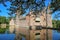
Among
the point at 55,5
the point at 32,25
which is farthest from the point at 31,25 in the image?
the point at 55,5

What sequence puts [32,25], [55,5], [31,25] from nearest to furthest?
[55,5] < [31,25] < [32,25]

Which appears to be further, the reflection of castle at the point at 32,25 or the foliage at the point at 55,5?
the reflection of castle at the point at 32,25

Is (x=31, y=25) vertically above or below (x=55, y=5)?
below

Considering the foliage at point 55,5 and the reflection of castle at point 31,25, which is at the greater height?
the foliage at point 55,5

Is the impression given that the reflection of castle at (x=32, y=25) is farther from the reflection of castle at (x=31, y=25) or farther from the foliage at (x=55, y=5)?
the foliage at (x=55, y=5)

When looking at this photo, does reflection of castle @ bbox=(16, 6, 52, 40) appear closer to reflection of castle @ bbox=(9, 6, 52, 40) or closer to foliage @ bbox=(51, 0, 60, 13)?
reflection of castle @ bbox=(9, 6, 52, 40)

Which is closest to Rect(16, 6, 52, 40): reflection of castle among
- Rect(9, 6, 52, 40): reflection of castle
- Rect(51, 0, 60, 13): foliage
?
Rect(9, 6, 52, 40): reflection of castle

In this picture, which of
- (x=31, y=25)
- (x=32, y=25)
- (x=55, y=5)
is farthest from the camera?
(x=32, y=25)

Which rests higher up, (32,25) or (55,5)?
(55,5)

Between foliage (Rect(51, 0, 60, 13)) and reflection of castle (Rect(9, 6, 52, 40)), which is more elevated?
foliage (Rect(51, 0, 60, 13))

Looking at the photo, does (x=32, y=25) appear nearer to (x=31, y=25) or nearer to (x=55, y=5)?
(x=31, y=25)

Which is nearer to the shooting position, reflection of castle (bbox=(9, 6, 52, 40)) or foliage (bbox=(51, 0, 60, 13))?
foliage (bbox=(51, 0, 60, 13))

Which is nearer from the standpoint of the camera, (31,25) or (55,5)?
(55,5)

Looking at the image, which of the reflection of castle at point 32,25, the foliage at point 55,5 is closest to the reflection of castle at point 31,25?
the reflection of castle at point 32,25
